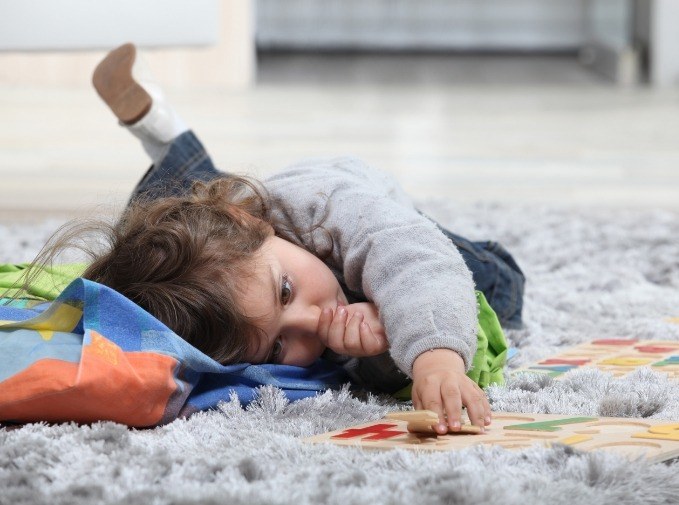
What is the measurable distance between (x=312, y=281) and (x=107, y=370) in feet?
0.66

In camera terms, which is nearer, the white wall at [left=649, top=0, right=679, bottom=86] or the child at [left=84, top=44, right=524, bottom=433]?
the child at [left=84, top=44, right=524, bottom=433]

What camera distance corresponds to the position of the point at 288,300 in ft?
2.79

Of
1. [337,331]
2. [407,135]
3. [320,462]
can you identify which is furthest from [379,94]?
[320,462]

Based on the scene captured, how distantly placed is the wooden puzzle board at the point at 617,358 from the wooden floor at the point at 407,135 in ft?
1.40

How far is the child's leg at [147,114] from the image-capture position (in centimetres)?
134

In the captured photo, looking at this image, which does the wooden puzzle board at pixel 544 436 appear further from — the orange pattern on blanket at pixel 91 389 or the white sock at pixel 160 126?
the white sock at pixel 160 126

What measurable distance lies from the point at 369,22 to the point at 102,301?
4281mm

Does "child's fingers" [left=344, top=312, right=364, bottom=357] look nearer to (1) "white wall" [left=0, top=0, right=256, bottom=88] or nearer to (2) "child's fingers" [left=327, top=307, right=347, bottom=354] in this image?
(2) "child's fingers" [left=327, top=307, right=347, bottom=354]

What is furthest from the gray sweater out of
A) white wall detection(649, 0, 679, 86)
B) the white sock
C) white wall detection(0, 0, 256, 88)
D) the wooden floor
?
white wall detection(649, 0, 679, 86)

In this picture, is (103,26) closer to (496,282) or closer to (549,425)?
(496,282)

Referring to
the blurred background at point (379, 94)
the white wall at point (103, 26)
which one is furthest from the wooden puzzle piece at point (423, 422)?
the white wall at point (103, 26)

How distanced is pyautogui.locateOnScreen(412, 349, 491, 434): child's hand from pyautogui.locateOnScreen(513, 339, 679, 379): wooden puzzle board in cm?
14

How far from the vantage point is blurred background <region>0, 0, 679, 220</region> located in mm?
1809

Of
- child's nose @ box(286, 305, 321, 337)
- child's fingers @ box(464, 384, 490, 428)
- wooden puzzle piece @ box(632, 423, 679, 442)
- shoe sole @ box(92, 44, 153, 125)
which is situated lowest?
child's fingers @ box(464, 384, 490, 428)
